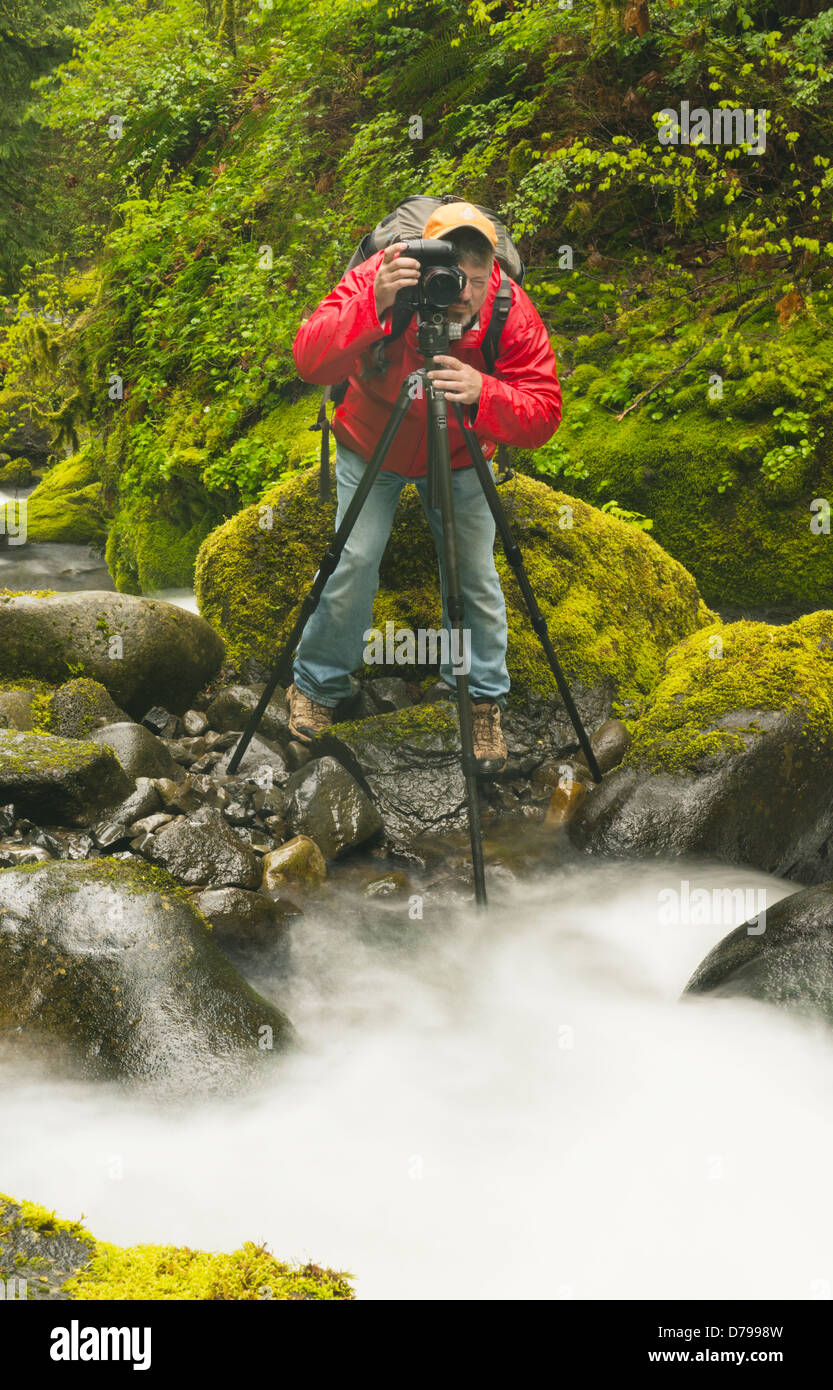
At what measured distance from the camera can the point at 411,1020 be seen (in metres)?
3.31

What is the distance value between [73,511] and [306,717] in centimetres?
725

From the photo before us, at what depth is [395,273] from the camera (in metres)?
3.34

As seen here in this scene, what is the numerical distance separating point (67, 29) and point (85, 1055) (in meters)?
13.3

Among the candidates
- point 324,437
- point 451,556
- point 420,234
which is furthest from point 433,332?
point 324,437

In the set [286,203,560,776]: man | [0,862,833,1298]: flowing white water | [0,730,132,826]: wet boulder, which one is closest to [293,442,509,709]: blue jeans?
[286,203,560,776]: man

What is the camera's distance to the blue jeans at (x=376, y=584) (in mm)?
4266

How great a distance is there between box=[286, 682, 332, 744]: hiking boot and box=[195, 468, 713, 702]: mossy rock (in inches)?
27.0

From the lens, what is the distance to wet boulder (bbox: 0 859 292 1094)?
2.69m

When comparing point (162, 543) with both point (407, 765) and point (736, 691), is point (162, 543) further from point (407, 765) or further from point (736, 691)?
point (736, 691)

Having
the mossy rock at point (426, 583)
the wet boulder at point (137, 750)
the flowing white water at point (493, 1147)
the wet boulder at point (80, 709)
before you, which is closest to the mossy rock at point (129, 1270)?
the flowing white water at point (493, 1147)

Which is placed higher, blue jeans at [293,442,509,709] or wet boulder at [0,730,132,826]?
blue jeans at [293,442,509,709]

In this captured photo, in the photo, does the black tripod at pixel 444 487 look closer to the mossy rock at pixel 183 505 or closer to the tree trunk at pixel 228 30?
the mossy rock at pixel 183 505

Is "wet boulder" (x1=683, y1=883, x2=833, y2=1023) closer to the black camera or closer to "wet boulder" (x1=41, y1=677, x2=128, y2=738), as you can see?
the black camera

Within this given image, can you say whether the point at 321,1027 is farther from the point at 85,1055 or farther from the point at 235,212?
the point at 235,212
